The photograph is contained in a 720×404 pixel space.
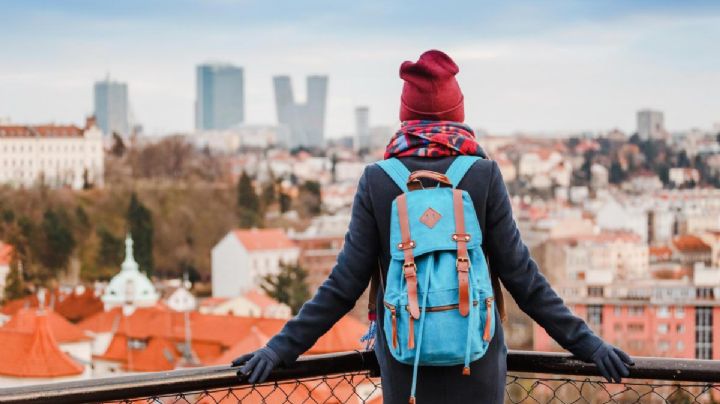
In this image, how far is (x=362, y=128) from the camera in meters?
104

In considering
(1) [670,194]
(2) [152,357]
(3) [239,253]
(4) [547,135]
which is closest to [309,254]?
(3) [239,253]

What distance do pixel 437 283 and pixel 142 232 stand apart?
129 feet

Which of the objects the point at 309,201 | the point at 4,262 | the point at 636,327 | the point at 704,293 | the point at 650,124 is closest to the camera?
the point at 636,327

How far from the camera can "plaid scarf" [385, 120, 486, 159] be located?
204 centimetres

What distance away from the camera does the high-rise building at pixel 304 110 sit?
122 meters

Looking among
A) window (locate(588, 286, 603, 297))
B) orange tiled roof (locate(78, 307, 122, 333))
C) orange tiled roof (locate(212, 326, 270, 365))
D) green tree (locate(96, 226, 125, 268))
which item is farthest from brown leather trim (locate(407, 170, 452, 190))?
green tree (locate(96, 226, 125, 268))

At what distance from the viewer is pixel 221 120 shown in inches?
5335

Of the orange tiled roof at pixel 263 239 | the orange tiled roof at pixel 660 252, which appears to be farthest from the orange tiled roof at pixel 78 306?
the orange tiled roof at pixel 660 252

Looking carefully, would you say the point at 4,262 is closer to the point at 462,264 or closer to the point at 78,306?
the point at 78,306

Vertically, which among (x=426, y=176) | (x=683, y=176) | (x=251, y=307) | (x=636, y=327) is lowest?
(x=636, y=327)

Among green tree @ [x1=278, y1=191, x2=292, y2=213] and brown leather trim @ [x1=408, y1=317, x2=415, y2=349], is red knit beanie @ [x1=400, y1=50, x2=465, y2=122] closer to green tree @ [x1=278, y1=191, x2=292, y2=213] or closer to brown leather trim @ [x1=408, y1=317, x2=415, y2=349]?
brown leather trim @ [x1=408, y1=317, x2=415, y2=349]

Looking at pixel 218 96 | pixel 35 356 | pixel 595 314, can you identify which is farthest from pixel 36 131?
pixel 218 96

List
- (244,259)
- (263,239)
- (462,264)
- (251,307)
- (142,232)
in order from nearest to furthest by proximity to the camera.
Result: 1. (462,264)
2. (251,307)
3. (142,232)
4. (244,259)
5. (263,239)

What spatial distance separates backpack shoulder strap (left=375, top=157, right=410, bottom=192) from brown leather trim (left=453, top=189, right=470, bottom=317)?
11 cm
